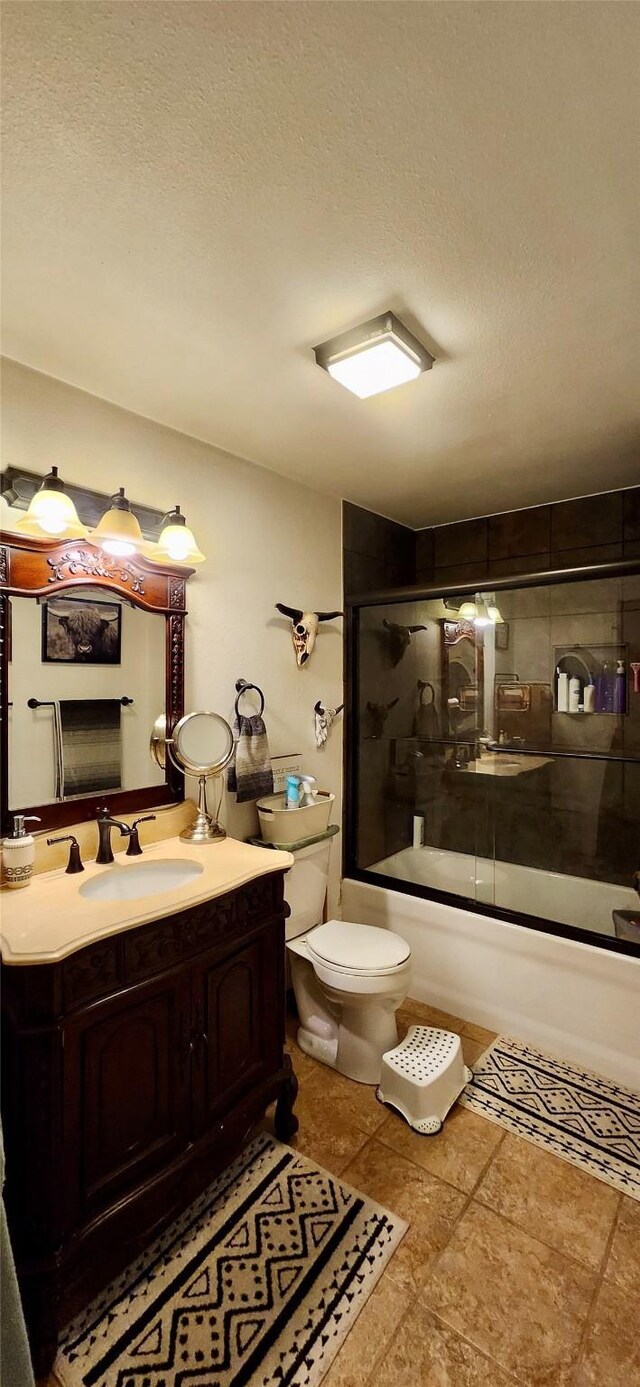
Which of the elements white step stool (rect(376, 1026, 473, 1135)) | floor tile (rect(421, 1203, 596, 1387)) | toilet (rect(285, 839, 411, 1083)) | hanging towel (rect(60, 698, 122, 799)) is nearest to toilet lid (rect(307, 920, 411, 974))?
toilet (rect(285, 839, 411, 1083))

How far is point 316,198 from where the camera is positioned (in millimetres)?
1065

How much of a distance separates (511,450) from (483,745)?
1.36 meters

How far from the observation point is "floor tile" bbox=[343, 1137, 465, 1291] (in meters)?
1.38

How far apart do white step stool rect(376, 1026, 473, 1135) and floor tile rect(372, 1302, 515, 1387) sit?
0.55 meters

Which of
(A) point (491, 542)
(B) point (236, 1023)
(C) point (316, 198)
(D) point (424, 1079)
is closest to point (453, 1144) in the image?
(D) point (424, 1079)

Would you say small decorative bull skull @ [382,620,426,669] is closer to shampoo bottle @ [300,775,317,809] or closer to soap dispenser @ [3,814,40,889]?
shampoo bottle @ [300,775,317,809]

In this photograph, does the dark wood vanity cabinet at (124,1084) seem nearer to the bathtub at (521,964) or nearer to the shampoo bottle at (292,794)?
the shampoo bottle at (292,794)

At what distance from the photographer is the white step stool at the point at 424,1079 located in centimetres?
180

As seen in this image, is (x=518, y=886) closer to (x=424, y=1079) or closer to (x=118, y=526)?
(x=424, y=1079)

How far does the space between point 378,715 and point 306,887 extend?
3.46ft

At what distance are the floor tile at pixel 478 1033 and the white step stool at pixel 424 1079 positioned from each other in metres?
0.24

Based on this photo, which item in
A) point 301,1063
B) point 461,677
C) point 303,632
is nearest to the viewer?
point 301,1063

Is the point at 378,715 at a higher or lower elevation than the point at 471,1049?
higher

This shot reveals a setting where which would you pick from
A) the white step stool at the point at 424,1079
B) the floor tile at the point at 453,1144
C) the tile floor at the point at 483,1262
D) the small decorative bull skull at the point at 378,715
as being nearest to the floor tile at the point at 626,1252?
the tile floor at the point at 483,1262
